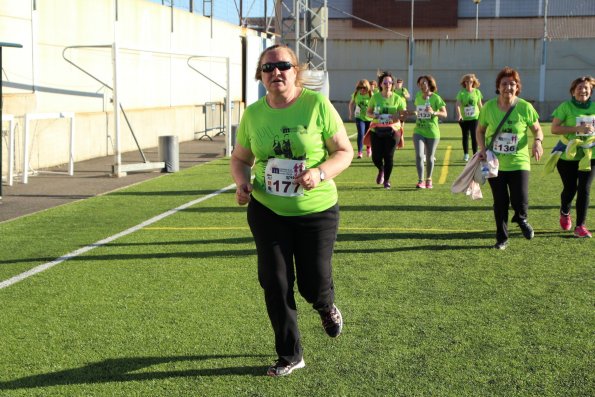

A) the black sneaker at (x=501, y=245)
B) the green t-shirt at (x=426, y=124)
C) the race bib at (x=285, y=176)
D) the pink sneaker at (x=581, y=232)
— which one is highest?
the green t-shirt at (x=426, y=124)

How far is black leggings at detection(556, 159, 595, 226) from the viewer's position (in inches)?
377

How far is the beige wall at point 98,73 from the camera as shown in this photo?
1772 centimetres

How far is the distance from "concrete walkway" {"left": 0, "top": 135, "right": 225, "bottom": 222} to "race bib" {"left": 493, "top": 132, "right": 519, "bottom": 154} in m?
6.18

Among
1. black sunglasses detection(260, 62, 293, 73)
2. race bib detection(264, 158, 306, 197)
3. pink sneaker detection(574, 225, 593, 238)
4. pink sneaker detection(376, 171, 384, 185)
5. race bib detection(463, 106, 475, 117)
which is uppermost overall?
black sunglasses detection(260, 62, 293, 73)

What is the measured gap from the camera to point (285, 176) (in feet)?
16.1

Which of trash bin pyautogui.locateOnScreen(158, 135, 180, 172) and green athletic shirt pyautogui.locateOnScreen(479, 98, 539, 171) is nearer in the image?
green athletic shirt pyautogui.locateOnScreen(479, 98, 539, 171)

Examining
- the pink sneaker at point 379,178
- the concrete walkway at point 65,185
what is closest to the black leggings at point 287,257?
the concrete walkway at point 65,185

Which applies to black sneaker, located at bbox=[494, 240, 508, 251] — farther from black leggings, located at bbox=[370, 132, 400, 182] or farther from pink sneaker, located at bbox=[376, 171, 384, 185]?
pink sneaker, located at bbox=[376, 171, 384, 185]

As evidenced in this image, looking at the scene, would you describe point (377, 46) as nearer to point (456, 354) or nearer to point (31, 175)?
point (31, 175)

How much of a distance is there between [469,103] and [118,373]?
15.0 m

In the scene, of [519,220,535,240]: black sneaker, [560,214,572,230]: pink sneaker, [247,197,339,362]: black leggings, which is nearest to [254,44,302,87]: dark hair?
[247,197,339,362]: black leggings

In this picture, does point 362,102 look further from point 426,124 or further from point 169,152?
point 426,124

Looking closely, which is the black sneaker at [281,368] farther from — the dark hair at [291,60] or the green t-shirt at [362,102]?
the green t-shirt at [362,102]

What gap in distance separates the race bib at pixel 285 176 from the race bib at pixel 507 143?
174 inches
